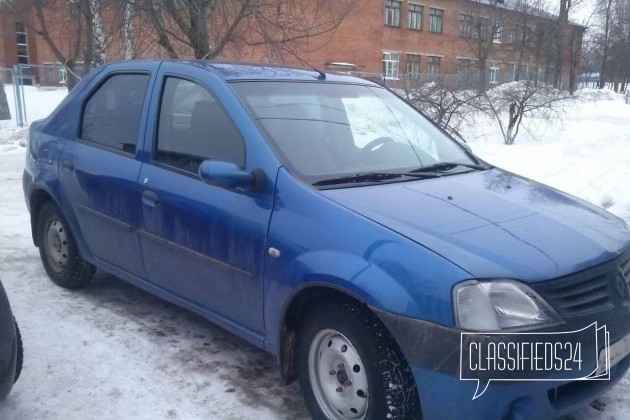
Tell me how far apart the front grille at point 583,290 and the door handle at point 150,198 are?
7.32ft

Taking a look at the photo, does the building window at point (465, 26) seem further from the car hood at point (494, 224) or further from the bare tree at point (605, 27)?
the car hood at point (494, 224)

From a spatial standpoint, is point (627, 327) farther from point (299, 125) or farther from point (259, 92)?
point (259, 92)

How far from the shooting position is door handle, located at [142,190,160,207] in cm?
384

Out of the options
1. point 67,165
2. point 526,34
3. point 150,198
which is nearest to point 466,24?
point 526,34

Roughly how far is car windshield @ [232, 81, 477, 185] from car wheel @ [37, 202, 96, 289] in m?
2.10

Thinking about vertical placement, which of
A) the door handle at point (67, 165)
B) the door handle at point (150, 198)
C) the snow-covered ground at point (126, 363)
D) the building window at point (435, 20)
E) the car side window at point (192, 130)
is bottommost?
the snow-covered ground at point (126, 363)

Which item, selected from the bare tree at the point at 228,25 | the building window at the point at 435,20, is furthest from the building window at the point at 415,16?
the bare tree at the point at 228,25

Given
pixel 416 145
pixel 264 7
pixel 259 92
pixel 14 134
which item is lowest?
pixel 14 134

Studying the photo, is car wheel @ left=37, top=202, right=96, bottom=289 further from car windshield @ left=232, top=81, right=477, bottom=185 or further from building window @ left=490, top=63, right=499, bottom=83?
building window @ left=490, top=63, right=499, bottom=83

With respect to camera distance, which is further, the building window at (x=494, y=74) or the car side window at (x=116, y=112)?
the building window at (x=494, y=74)

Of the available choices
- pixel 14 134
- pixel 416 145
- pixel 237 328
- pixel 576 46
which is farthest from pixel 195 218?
pixel 576 46

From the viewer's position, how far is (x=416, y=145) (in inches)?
157

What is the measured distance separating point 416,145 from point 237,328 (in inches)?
60.6

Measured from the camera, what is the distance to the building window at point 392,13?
4628cm
